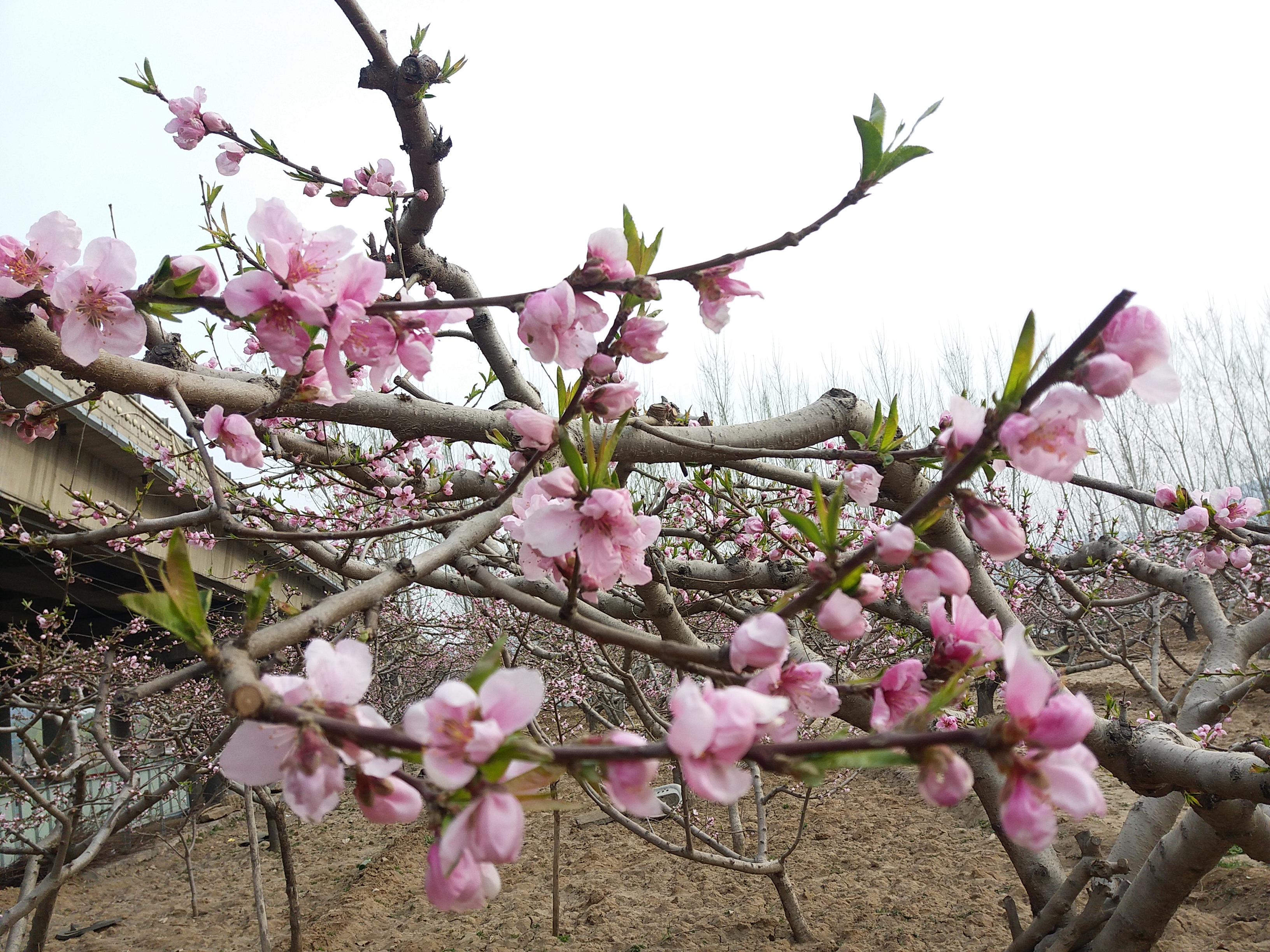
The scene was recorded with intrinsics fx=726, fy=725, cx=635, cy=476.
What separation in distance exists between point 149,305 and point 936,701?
3.66 ft

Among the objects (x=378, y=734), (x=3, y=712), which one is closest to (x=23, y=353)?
(x=378, y=734)

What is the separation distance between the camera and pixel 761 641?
0.70m

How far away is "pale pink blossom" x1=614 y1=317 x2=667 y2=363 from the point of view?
104 cm

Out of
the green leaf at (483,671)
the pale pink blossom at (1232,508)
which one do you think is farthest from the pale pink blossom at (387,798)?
the pale pink blossom at (1232,508)

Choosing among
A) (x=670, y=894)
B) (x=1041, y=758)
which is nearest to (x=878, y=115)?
(x=1041, y=758)

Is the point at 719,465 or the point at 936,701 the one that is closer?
the point at 936,701

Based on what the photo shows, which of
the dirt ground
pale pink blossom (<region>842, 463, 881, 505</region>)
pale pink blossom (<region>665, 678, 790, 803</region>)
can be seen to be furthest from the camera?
the dirt ground

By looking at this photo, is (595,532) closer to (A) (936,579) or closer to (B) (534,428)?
(B) (534,428)

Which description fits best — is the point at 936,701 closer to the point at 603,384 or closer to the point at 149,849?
the point at 603,384

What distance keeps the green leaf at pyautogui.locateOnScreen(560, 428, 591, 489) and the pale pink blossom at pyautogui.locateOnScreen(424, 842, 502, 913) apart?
0.43m

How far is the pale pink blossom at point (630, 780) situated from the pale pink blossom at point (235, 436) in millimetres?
1069

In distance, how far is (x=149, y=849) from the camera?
8.72m

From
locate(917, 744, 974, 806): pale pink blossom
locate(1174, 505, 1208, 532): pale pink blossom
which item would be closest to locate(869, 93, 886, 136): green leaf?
locate(917, 744, 974, 806): pale pink blossom

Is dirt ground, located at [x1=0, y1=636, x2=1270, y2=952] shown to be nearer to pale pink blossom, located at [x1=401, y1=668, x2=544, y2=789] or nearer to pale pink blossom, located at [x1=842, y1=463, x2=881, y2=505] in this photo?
pale pink blossom, located at [x1=842, y1=463, x2=881, y2=505]
